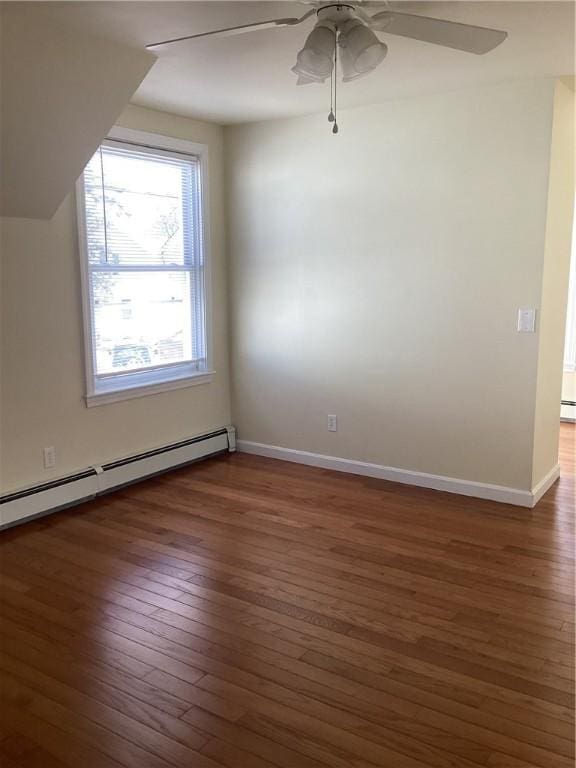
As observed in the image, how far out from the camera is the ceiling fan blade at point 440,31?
213 cm

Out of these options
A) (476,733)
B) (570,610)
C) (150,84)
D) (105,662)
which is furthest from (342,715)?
(150,84)

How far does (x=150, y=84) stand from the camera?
12.1 ft

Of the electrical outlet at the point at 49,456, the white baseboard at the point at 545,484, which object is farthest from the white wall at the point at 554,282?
the electrical outlet at the point at 49,456

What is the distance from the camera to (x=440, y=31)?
86.0 inches

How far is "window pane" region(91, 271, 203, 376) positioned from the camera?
417 cm

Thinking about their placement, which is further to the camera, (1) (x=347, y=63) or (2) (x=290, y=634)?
(2) (x=290, y=634)

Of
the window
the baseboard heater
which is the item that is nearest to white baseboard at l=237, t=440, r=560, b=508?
the baseboard heater

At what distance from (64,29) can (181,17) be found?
1.71 feet

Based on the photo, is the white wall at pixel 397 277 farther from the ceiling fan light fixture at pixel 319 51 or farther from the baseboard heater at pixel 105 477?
the ceiling fan light fixture at pixel 319 51

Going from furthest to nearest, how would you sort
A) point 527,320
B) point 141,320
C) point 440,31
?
point 141,320 → point 527,320 → point 440,31

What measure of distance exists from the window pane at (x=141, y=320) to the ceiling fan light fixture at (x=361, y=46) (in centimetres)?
234

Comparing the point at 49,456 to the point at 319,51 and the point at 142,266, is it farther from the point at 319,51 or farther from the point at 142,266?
the point at 319,51

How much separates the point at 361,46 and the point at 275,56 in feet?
3.36

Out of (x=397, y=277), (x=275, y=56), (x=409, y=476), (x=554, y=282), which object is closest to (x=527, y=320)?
(x=554, y=282)
